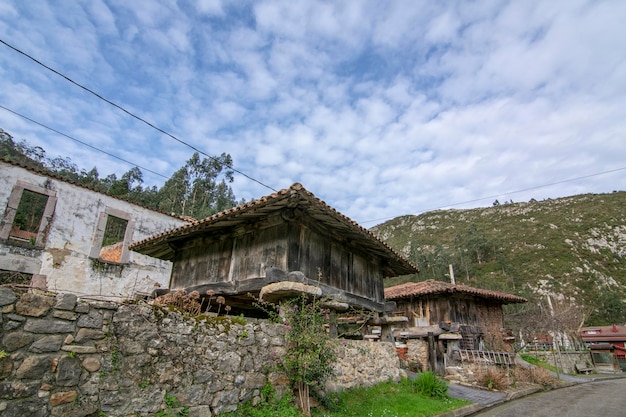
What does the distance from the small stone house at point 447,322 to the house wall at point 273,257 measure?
406 centimetres

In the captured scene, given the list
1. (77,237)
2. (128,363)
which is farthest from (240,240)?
(77,237)

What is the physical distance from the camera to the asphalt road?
270 inches

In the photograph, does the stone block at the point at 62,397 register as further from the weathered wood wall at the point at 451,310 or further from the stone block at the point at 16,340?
the weathered wood wall at the point at 451,310

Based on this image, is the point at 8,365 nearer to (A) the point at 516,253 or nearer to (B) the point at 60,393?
(B) the point at 60,393

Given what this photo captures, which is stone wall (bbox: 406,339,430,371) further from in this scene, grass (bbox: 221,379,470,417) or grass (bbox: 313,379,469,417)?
grass (bbox: 313,379,469,417)

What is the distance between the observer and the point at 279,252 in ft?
20.0

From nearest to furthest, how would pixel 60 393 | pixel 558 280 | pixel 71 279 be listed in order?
pixel 60 393
pixel 71 279
pixel 558 280

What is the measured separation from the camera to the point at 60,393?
3104mm

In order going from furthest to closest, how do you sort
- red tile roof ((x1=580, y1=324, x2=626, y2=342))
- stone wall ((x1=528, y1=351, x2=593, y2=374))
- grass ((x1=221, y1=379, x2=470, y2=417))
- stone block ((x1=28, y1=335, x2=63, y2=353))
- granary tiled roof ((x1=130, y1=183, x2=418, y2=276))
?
red tile roof ((x1=580, y1=324, x2=626, y2=342)) < stone wall ((x1=528, y1=351, x2=593, y2=374)) < granary tiled roof ((x1=130, y1=183, x2=418, y2=276)) < grass ((x1=221, y1=379, x2=470, y2=417)) < stone block ((x1=28, y1=335, x2=63, y2=353))

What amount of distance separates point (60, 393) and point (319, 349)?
10.4 feet

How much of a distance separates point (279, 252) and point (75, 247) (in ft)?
32.5

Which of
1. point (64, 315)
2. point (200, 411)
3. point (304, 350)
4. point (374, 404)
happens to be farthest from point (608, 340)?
point (64, 315)

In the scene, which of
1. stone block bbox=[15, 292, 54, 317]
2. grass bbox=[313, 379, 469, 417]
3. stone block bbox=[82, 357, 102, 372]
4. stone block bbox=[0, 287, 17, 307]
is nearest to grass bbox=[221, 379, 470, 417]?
grass bbox=[313, 379, 469, 417]

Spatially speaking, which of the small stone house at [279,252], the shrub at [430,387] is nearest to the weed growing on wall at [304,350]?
the small stone house at [279,252]
